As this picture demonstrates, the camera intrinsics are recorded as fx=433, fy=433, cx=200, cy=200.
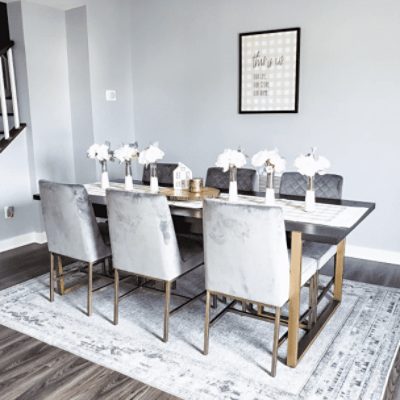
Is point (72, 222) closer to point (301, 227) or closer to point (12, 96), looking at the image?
point (301, 227)

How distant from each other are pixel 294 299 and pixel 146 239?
908mm

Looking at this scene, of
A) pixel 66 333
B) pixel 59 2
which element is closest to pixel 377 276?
pixel 66 333

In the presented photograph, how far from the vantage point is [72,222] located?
113 inches

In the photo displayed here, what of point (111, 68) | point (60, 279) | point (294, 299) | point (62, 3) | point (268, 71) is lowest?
point (60, 279)

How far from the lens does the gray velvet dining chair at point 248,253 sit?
2123mm

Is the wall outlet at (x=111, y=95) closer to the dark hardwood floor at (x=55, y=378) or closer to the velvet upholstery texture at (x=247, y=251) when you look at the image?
the dark hardwood floor at (x=55, y=378)

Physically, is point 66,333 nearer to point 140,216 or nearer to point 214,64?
point 140,216

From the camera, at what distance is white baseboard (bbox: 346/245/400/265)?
393 cm

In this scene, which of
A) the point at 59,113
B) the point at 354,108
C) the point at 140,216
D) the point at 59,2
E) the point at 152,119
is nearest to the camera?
the point at 140,216

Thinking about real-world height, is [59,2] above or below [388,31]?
above

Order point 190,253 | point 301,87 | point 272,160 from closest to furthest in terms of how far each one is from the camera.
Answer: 1. point 272,160
2. point 190,253
3. point 301,87

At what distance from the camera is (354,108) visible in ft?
12.8

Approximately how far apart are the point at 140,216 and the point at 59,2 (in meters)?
2.91

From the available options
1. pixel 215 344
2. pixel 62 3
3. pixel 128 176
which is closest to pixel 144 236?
pixel 215 344
